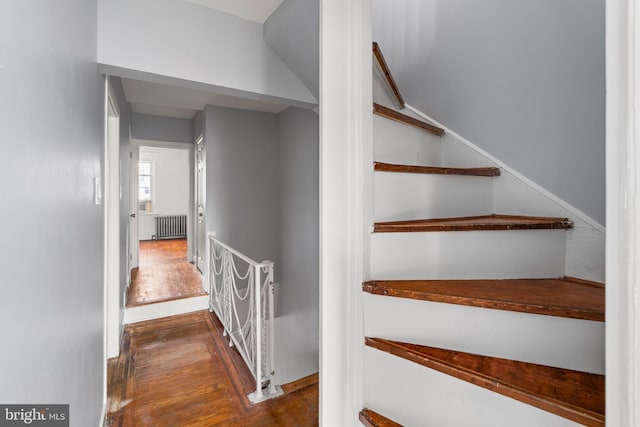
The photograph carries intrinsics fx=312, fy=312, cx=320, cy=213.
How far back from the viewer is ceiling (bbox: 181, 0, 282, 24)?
1.92 meters

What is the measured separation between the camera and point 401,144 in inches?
62.3

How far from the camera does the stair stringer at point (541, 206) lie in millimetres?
1251

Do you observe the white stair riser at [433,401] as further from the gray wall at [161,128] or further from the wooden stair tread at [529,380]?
the gray wall at [161,128]

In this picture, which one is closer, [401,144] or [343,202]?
[343,202]

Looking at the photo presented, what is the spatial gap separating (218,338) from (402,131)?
2.62 m

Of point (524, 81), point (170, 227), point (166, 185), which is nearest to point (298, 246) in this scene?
point (524, 81)

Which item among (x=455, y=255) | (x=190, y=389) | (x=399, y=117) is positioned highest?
(x=399, y=117)

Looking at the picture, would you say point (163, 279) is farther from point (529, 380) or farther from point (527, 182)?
point (529, 380)

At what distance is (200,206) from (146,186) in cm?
481

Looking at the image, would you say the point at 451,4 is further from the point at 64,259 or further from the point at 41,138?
the point at 64,259

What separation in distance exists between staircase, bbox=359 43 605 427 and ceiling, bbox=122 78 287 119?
291cm

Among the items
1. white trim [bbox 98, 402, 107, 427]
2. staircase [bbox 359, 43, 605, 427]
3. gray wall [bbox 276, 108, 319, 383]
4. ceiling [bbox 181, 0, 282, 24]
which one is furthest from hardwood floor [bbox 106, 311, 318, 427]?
ceiling [bbox 181, 0, 282, 24]

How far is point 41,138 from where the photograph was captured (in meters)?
0.77

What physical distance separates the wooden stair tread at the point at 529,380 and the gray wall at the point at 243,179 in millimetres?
3673
